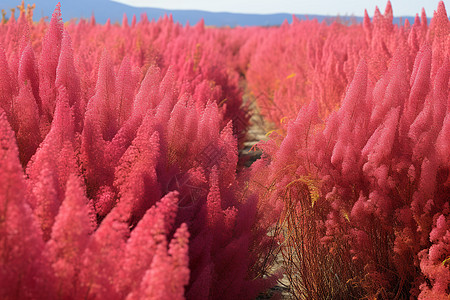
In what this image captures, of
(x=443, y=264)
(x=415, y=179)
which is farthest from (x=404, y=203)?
(x=443, y=264)

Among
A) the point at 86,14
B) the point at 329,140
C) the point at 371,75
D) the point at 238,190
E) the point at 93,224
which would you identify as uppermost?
the point at 86,14

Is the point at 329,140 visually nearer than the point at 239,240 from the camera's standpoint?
No

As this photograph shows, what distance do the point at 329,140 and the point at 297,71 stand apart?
3551 mm

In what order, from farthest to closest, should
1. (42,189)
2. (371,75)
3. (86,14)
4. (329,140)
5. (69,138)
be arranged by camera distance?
(86,14)
(371,75)
(329,140)
(69,138)
(42,189)

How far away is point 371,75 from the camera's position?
2221 mm

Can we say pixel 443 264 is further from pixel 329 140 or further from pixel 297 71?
pixel 297 71

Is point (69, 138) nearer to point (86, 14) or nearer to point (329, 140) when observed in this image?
point (329, 140)

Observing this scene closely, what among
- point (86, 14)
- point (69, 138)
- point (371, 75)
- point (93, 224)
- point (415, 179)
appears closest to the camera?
point (93, 224)

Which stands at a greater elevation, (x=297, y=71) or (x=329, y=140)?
(x=297, y=71)

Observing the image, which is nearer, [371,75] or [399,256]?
[399,256]

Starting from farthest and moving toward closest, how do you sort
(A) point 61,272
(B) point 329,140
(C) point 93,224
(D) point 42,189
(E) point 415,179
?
(B) point 329,140 → (E) point 415,179 → (C) point 93,224 → (D) point 42,189 → (A) point 61,272

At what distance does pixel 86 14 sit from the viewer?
30.8ft

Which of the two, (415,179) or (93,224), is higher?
(415,179)

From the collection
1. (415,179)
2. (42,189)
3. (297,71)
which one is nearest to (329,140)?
(415,179)
